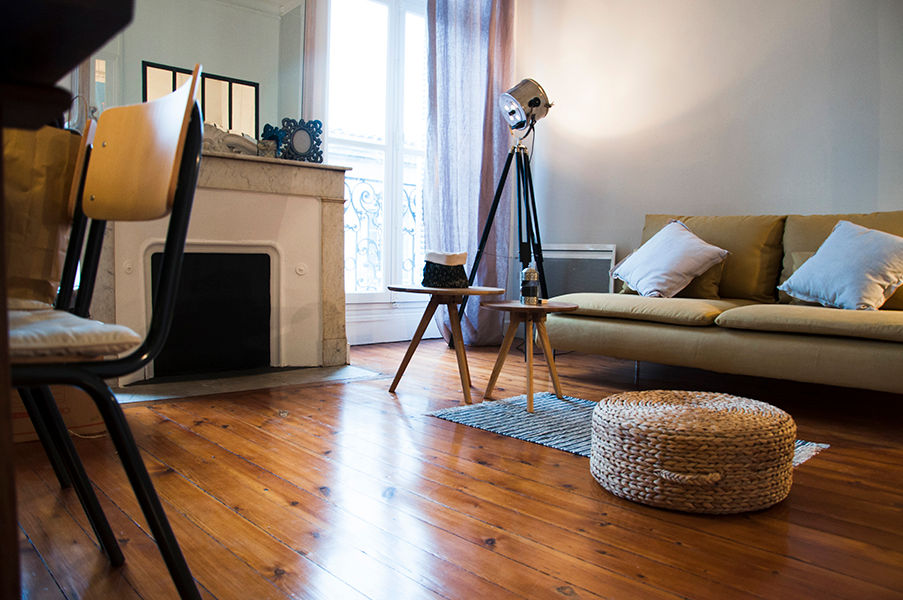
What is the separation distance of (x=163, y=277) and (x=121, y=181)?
0.86ft

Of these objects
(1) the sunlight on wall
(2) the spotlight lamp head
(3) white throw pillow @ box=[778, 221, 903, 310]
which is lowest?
(3) white throw pillow @ box=[778, 221, 903, 310]

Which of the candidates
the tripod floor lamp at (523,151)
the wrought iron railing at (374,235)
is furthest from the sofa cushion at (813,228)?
the wrought iron railing at (374,235)

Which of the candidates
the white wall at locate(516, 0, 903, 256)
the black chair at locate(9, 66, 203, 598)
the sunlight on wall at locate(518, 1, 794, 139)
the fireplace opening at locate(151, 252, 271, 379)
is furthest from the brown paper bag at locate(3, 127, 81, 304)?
the sunlight on wall at locate(518, 1, 794, 139)

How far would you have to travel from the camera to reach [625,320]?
330cm

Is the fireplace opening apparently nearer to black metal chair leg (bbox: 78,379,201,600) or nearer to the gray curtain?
the gray curtain

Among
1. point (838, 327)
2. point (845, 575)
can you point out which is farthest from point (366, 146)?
point (845, 575)

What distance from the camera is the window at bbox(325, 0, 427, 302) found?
4.47 meters

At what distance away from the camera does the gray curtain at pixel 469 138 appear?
4562mm

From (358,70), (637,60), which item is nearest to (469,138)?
(358,70)

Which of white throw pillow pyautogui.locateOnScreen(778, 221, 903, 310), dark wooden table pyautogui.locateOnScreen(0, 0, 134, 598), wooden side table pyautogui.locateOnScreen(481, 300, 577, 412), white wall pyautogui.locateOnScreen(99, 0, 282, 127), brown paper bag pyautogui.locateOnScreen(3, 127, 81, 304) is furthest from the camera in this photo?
white wall pyautogui.locateOnScreen(99, 0, 282, 127)

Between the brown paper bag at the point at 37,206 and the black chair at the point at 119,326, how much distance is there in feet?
0.12

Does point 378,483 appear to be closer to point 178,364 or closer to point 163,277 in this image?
point 163,277

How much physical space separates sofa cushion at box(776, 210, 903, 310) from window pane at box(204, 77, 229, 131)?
3.00 meters

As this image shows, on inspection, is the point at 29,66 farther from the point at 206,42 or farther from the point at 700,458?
the point at 206,42
